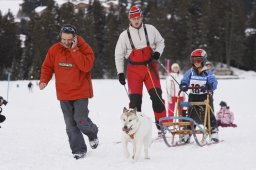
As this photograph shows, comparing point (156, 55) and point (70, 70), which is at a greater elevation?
point (156, 55)

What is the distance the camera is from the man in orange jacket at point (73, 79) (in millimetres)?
5441

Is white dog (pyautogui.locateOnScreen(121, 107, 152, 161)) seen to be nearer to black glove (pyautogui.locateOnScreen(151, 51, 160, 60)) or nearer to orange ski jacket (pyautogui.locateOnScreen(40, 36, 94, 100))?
orange ski jacket (pyautogui.locateOnScreen(40, 36, 94, 100))

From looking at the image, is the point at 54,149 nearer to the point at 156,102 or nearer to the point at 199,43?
the point at 156,102

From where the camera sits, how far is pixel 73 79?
550 centimetres

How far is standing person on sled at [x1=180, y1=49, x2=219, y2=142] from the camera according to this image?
6.52 metres

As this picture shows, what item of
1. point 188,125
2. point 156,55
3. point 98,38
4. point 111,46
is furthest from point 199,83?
point 98,38

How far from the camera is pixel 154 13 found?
187 ft

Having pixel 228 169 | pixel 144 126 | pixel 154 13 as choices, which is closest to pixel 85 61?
pixel 144 126

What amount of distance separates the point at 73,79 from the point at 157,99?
1.79 m

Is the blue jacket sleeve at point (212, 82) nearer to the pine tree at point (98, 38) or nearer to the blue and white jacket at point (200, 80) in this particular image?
the blue and white jacket at point (200, 80)

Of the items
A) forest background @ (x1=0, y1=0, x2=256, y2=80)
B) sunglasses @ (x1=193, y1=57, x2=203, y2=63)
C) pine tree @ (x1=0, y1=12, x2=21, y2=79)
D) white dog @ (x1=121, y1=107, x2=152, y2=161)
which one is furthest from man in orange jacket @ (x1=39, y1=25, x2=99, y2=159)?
pine tree @ (x1=0, y1=12, x2=21, y2=79)

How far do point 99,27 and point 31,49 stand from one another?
11740 millimetres

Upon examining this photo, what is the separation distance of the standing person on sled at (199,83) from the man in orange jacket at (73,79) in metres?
1.70

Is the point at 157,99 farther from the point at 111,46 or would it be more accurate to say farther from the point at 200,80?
the point at 111,46
